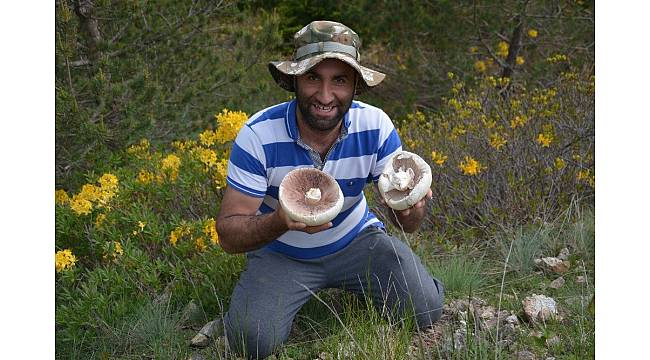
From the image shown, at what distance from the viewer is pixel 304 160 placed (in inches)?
110

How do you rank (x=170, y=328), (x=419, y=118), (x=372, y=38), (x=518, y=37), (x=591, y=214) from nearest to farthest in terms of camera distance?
(x=170, y=328), (x=591, y=214), (x=419, y=118), (x=518, y=37), (x=372, y=38)

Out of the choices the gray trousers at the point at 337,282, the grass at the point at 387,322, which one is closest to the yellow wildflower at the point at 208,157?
the grass at the point at 387,322

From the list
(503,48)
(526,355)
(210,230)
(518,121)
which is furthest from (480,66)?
(526,355)

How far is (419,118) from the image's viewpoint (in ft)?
17.3

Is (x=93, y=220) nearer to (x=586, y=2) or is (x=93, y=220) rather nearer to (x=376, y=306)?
(x=376, y=306)

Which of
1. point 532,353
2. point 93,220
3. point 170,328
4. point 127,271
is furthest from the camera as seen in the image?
point 93,220

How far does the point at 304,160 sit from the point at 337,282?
52 centimetres

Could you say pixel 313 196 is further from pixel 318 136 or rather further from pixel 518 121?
pixel 518 121

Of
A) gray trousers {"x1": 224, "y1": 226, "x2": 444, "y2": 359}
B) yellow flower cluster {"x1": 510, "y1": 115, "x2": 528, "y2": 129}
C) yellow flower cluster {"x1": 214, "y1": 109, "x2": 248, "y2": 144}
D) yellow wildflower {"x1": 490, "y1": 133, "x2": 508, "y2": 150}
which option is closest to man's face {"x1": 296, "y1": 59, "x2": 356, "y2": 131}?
gray trousers {"x1": 224, "y1": 226, "x2": 444, "y2": 359}

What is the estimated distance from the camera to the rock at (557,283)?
331 centimetres

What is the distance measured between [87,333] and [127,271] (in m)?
0.32

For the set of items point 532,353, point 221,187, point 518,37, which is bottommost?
point 532,353

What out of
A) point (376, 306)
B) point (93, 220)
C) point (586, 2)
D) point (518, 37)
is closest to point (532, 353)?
point (376, 306)

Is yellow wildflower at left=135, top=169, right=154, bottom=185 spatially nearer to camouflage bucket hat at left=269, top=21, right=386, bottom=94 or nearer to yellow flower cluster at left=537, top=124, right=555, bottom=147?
camouflage bucket hat at left=269, top=21, right=386, bottom=94
